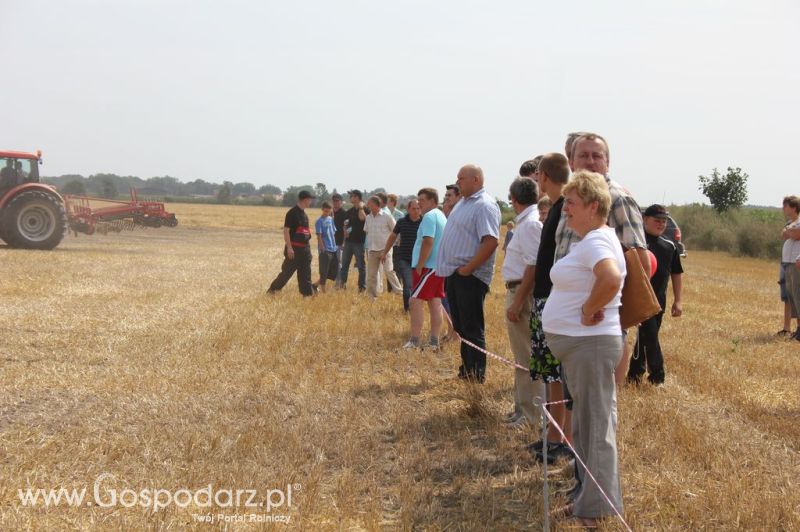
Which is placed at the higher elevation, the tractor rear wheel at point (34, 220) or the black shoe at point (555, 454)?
the tractor rear wheel at point (34, 220)

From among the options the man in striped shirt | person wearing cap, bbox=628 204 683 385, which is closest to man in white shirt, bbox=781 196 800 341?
person wearing cap, bbox=628 204 683 385

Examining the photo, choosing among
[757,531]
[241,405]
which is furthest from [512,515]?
[241,405]

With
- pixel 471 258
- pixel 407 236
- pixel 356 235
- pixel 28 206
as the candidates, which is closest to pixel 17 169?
pixel 28 206

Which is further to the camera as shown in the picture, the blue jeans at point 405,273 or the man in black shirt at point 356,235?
the man in black shirt at point 356,235

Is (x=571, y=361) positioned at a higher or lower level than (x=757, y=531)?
higher

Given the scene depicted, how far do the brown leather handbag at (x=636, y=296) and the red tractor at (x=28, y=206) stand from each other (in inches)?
771

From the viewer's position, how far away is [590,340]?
3.85 metres

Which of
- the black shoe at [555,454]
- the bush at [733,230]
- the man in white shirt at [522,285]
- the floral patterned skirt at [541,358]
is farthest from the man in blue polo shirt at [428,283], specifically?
the bush at [733,230]

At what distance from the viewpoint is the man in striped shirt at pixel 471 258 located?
653cm

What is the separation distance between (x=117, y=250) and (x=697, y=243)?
28669 mm

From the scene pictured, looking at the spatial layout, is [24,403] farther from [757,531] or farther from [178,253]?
[178,253]

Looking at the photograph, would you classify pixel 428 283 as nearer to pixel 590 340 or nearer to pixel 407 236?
pixel 407 236

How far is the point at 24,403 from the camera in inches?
228

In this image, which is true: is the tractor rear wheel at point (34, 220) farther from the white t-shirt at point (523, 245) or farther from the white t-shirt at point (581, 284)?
the white t-shirt at point (581, 284)
